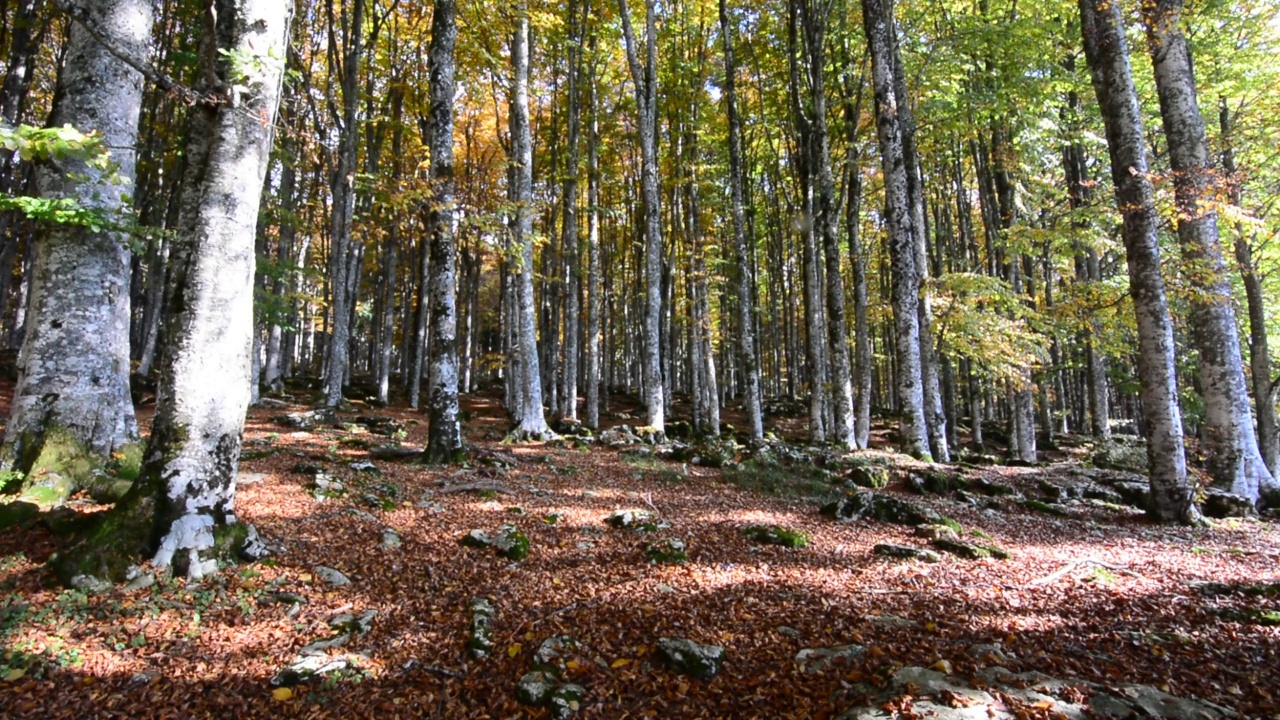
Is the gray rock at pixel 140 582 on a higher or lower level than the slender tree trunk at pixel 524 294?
lower

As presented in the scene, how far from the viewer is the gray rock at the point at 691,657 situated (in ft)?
11.2

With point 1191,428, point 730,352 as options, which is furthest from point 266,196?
point 1191,428

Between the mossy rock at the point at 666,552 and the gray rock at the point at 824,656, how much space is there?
183 cm

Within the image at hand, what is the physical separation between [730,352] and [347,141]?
21.4 meters

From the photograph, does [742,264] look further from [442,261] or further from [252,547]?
[252,547]

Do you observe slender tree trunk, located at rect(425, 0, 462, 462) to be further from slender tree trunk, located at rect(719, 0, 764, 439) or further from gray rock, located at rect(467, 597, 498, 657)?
slender tree trunk, located at rect(719, 0, 764, 439)

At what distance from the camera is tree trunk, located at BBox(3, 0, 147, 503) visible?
5.27 meters

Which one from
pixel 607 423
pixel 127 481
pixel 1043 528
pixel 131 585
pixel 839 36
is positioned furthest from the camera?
pixel 607 423

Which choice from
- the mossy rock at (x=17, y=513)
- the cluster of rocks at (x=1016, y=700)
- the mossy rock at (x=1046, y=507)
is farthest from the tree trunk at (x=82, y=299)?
the mossy rock at (x=1046, y=507)

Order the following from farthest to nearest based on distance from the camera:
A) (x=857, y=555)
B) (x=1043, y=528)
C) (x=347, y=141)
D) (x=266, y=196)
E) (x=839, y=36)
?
(x=839, y=36)
(x=347, y=141)
(x=266, y=196)
(x=1043, y=528)
(x=857, y=555)

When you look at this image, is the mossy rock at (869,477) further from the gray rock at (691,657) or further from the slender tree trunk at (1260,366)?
the slender tree trunk at (1260,366)

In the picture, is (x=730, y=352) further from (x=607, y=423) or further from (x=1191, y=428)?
(x=1191, y=428)

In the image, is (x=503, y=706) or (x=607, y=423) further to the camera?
(x=607, y=423)

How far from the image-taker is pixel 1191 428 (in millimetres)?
A: 29609
